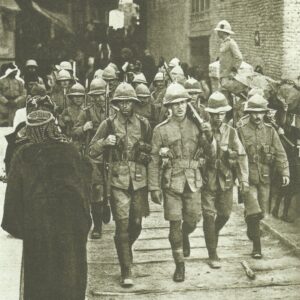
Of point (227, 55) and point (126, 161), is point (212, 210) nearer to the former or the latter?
point (126, 161)

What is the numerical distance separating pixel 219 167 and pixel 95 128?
210 cm

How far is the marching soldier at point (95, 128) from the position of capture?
990 cm

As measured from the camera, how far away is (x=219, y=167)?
8.78m

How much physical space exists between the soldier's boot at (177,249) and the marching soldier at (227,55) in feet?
19.2

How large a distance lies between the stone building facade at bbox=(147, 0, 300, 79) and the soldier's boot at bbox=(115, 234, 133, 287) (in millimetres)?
8873

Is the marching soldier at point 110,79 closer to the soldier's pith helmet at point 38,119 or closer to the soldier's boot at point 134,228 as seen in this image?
the soldier's boot at point 134,228

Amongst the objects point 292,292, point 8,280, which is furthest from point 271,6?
point 8,280

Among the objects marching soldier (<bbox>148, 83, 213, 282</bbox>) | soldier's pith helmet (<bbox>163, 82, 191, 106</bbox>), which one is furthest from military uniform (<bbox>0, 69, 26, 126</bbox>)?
soldier's pith helmet (<bbox>163, 82, 191, 106</bbox>)

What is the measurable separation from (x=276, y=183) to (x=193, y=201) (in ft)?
9.47

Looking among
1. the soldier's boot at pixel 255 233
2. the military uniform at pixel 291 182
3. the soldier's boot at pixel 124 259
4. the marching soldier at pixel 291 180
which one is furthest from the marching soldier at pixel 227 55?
the soldier's boot at pixel 124 259

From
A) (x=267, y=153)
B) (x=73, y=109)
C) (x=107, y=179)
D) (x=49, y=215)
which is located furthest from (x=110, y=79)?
(x=49, y=215)

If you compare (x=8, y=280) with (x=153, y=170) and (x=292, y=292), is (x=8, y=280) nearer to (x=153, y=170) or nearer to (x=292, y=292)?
(x=153, y=170)

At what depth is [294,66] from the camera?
1609 centimetres

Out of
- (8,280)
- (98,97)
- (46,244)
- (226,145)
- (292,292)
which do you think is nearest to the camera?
(46,244)
